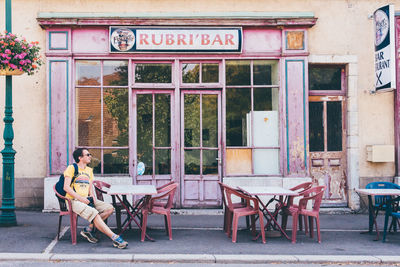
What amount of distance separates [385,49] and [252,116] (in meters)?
3.07

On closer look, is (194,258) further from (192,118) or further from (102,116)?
(102,116)

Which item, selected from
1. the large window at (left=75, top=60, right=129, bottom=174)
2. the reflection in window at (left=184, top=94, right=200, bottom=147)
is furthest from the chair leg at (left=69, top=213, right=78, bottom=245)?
the reflection in window at (left=184, top=94, right=200, bottom=147)

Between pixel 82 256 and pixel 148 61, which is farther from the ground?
pixel 148 61

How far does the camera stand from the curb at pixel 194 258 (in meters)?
6.25

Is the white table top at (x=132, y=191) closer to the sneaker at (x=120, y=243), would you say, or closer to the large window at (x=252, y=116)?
the sneaker at (x=120, y=243)

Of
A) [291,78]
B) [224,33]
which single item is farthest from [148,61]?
[291,78]

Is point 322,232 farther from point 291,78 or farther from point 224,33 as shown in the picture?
point 224,33

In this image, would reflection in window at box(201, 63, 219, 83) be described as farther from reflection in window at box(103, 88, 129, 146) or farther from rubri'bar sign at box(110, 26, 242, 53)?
reflection in window at box(103, 88, 129, 146)

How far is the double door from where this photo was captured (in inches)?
402

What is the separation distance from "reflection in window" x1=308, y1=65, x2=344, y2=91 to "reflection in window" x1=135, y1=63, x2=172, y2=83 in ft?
10.7

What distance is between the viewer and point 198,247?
274 inches

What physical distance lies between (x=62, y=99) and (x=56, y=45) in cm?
118

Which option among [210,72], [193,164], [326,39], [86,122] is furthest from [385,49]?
[86,122]

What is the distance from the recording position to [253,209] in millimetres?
7523
